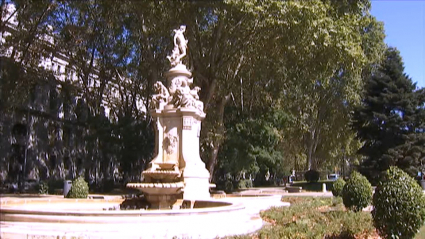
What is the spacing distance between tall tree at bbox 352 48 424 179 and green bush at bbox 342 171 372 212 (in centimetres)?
1766

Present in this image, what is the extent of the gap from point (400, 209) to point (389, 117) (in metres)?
26.1

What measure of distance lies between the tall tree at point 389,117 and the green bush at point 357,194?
57.9 feet

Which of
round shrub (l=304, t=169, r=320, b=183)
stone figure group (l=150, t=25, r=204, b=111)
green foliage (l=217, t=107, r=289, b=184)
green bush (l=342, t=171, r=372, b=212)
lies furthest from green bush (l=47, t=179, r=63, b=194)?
round shrub (l=304, t=169, r=320, b=183)

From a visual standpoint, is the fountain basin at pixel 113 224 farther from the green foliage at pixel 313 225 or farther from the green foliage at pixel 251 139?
the green foliage at pixel 251 139

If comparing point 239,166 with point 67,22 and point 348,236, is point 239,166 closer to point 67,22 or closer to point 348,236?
point 67,22

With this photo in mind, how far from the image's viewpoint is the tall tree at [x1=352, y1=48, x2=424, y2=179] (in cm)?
3256

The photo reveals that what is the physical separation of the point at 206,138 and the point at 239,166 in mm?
4783

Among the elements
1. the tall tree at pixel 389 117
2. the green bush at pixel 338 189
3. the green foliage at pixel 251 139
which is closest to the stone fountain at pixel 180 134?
the green bush at pixel 338 189

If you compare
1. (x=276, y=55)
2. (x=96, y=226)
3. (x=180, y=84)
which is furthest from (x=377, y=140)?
(x=96, y=226)

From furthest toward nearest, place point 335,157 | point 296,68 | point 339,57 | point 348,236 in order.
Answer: point 335,157, point 296,68, point 339,57, point 348,236

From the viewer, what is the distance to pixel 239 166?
32.4 metres

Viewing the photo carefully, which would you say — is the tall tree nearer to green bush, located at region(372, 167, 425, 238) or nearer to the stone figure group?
the stone figure group

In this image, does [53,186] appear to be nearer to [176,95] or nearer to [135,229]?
[176,95]

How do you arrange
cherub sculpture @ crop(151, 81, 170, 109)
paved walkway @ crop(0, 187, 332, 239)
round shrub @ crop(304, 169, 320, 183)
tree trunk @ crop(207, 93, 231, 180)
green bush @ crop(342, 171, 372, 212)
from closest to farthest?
paved walkway @ crop(0, 187, 332, 239), green bush @ crop(342, 171, 372, 212), cherub sculpture @ crop(151, 81, 170, 109), tree trunk @ crop(207, 93, 231, 180), round shrub @ crop(304, 169, 320, 183)
